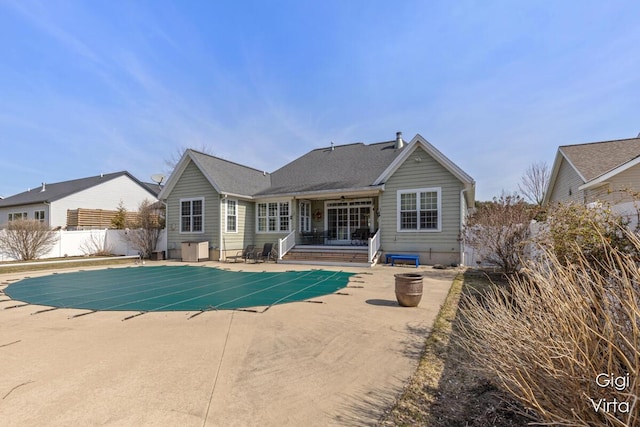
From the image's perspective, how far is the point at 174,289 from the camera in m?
9.08

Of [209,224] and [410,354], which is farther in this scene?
[209,224]

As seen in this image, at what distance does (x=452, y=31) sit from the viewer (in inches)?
402

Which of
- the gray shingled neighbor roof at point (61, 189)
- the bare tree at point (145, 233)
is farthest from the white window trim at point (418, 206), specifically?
the gray shingled neighbor roof at point (61, 189)

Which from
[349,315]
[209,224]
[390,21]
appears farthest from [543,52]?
[209,224]

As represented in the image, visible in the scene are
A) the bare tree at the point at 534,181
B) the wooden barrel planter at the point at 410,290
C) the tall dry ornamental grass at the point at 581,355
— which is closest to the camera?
the tall dry ornamental grass at the point at 581,355

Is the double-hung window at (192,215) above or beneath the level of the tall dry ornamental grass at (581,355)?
above

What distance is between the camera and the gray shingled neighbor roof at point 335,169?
57.4 feet

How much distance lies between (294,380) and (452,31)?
11393 millimetres

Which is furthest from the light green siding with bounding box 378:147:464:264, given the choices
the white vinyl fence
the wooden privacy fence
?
the wooden privacy fence

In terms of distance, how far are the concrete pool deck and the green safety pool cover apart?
84cm

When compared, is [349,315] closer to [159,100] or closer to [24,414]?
[24,414]

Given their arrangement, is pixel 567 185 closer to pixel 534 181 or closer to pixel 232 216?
pixel 534 181

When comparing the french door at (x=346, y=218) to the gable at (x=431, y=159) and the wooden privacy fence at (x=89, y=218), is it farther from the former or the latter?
the wooden privacy fence at (x=89, y=218)

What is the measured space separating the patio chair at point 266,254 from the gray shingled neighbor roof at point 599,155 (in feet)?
49.6
